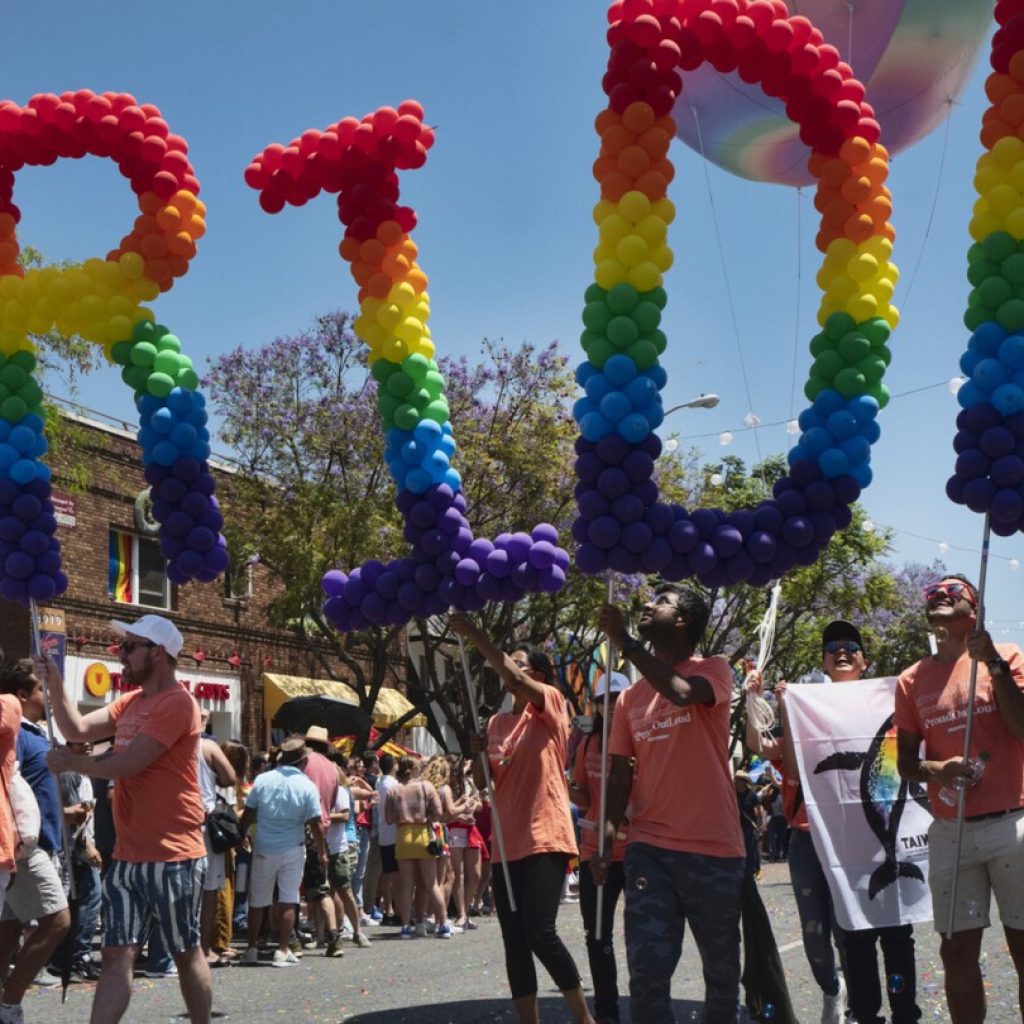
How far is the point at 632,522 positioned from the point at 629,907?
5.60ft

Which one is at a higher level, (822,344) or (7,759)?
(822,344)

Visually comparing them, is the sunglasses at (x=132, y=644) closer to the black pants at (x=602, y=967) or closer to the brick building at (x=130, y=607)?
the black pants at (x=602, y=967)

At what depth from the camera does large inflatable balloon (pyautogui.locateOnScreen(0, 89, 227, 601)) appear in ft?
22.8

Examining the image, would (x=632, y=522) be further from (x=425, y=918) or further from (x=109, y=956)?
(x=425, y=918)

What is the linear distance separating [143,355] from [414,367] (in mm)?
1416

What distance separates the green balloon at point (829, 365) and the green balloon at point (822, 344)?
0.04m

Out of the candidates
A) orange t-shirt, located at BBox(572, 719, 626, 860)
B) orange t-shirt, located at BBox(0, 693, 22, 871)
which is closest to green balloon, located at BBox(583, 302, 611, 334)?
orange t-shirt, located at BBox(572, 719, 626, 860)

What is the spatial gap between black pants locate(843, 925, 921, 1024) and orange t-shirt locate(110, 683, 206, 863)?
2974mm

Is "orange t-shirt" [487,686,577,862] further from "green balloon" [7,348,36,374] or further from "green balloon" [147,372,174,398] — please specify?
"green balloon" [7,348,36,374]

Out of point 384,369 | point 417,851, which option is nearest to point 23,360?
point 384,369

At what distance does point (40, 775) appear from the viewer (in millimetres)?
7926

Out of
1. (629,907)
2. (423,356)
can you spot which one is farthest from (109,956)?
(423,356)

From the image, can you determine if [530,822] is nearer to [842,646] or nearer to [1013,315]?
[842,646]

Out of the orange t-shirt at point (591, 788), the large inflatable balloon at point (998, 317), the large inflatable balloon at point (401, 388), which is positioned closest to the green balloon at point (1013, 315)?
the large inflatable balloon at point (998, 317)
